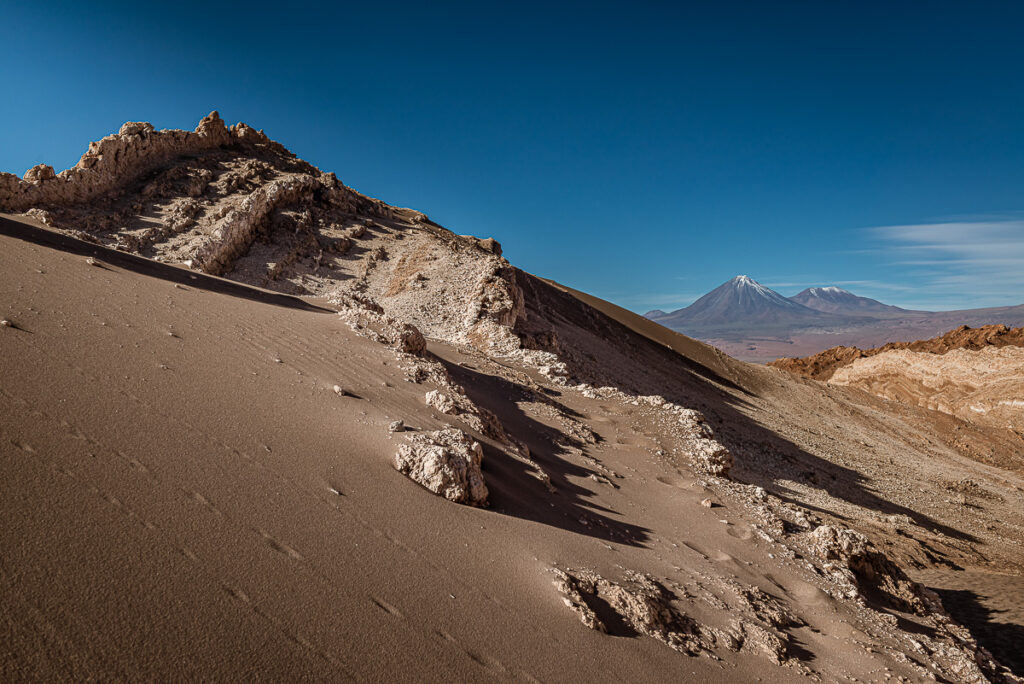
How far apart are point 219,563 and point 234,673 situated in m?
0.61

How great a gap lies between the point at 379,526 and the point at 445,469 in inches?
33.3

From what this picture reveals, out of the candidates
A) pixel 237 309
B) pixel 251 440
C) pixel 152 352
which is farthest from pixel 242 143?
pixel 251 440

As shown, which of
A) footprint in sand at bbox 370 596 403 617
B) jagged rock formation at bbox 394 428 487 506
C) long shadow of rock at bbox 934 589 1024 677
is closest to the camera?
footprint in sand at bbox 370 596 403 617

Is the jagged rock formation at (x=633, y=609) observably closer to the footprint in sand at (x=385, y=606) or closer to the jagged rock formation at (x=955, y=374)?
the footprint in sand at (x=385, y=606)

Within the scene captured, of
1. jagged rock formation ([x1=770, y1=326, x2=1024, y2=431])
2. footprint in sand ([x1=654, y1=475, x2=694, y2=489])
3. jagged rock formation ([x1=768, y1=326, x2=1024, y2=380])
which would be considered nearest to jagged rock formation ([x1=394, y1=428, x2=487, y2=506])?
footprint in sand ([x1=654, y1=475, x2=694, y2=489])

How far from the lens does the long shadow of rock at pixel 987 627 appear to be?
625 cm

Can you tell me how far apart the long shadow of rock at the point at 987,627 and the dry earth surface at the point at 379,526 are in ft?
0.13

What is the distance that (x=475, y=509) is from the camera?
13.5 feet

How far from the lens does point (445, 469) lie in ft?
13.4

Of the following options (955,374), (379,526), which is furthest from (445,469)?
(955,374)

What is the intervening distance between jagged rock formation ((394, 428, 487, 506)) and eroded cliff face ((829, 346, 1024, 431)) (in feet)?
96.3

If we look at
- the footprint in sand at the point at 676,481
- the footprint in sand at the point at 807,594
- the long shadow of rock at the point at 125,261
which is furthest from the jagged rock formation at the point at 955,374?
the long shadow of rock at the point at 125,261

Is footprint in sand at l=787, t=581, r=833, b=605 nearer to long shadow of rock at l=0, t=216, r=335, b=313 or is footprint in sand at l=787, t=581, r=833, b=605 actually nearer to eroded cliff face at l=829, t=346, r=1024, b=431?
long shadow of rock at l=0, t=216, r=335, b=313

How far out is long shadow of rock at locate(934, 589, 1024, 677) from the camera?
625 cm
